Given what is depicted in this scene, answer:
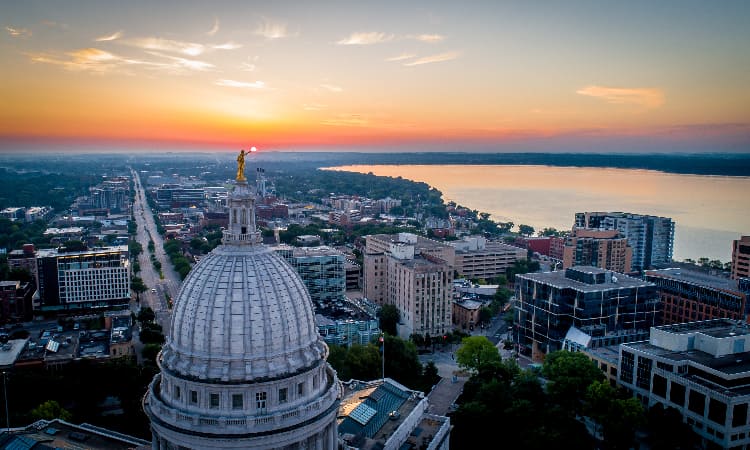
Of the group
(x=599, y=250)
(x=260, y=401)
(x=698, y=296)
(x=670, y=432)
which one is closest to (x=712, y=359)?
(x=670, y=432)

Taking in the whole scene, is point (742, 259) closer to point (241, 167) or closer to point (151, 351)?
point (151, 351)

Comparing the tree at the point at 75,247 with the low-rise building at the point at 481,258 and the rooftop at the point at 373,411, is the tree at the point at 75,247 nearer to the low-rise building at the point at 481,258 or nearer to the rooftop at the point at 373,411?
the low-rise building at the point at 481,258

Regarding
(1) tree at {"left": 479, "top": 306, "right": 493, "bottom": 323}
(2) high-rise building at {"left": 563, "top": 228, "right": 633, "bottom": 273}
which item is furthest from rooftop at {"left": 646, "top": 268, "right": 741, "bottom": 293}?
(1) tree at {"left": 479, "top": 306, "right": 493, "bottom": 323}

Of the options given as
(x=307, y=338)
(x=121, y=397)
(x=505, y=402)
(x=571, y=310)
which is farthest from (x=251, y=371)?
(x=571, y=310)

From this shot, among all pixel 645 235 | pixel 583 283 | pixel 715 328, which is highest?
pixel 583 283

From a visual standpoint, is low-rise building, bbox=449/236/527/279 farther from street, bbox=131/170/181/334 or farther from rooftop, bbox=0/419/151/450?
rooftop, bbox=0/419/151/450

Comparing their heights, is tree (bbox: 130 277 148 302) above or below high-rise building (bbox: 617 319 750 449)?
below

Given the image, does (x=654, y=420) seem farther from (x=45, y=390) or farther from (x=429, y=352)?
(x=45, y=390)
